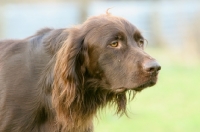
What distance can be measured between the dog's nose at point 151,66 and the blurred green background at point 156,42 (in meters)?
0.91

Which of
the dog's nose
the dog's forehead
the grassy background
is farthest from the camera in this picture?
the grassy background

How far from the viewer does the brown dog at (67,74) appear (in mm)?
4551

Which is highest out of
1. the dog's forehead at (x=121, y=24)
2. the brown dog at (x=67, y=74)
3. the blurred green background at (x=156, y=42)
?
the dog's forehead at (x=121, y=24)

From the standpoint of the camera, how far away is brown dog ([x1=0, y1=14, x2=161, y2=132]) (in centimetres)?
455

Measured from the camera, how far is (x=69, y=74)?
4.64 m

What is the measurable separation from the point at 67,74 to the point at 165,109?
460 centimetres

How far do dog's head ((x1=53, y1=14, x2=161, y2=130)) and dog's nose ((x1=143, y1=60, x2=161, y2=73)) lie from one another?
1.6 inches

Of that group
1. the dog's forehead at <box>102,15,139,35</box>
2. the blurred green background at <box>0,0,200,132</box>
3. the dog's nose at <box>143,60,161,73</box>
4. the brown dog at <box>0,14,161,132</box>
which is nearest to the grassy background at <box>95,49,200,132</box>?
the blurred green background at <box>0,0,200,132</box>

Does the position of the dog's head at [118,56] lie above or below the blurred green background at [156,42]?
above

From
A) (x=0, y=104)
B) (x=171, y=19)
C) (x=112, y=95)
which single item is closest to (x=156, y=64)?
(x=112, y=95)

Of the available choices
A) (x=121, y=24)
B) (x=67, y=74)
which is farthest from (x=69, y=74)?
(x=121, y=24)

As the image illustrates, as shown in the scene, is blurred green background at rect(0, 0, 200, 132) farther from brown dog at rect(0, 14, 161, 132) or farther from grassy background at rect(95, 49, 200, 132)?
brown dog at rect(0, 14, 161, 132)

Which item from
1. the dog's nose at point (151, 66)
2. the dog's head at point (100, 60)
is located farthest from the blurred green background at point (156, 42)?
the dog's nose at point (151, 66)

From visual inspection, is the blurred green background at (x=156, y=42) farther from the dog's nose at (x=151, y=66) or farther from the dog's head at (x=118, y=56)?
the dog's nose at (x=151, y=66)
